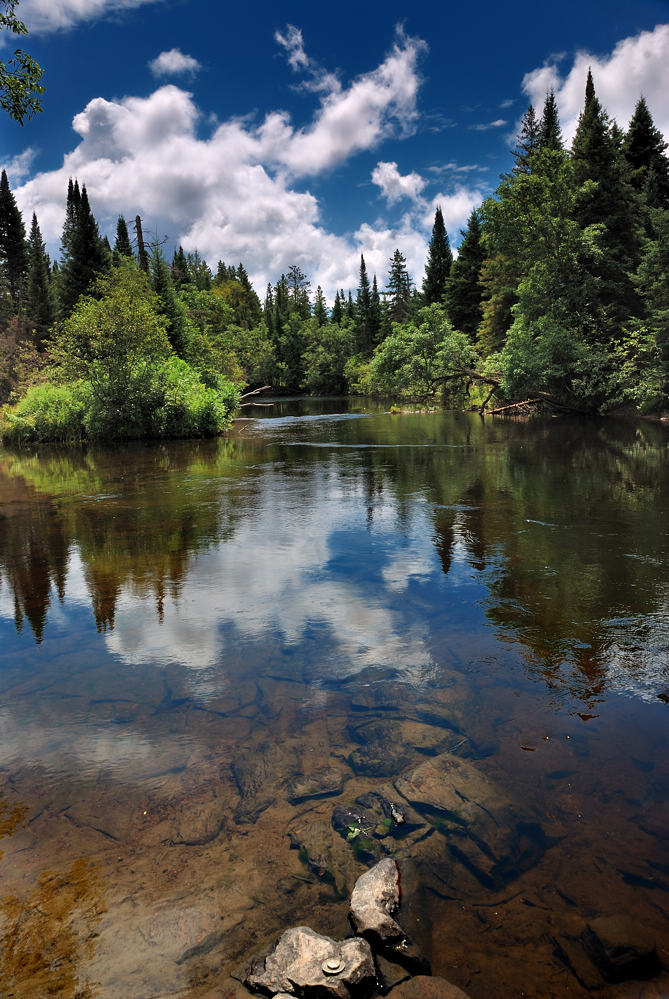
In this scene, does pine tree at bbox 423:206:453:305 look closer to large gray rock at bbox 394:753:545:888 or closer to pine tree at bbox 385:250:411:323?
pine tree at bbox 385:250:411:323

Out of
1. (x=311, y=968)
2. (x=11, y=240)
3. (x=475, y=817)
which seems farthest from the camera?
(x=11, y=240)

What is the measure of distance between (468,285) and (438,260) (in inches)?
551

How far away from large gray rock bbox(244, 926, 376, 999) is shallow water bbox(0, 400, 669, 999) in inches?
10.1

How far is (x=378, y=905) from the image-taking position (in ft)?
10.5

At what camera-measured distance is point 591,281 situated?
33375mm

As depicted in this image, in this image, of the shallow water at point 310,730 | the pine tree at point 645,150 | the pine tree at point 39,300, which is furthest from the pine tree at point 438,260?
the shallow water at point 310,730

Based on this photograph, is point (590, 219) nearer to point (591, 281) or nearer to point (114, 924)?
point (591, 281)

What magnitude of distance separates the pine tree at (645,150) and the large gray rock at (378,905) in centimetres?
4639

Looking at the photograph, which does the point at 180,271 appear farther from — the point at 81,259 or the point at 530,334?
the point at 530,334

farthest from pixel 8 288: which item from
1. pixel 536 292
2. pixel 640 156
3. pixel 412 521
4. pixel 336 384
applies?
pixel 412 521

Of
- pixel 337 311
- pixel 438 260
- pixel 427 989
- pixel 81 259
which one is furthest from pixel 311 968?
pixel 337 311

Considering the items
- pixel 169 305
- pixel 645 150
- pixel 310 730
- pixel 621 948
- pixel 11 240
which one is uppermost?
pixel 11 240

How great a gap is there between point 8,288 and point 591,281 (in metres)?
62.6

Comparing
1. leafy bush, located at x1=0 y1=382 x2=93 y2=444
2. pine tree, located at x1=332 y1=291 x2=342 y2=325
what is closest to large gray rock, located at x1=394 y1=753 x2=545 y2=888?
leafy bush, located at x1=0 y1=382 x2=93 y2=444
